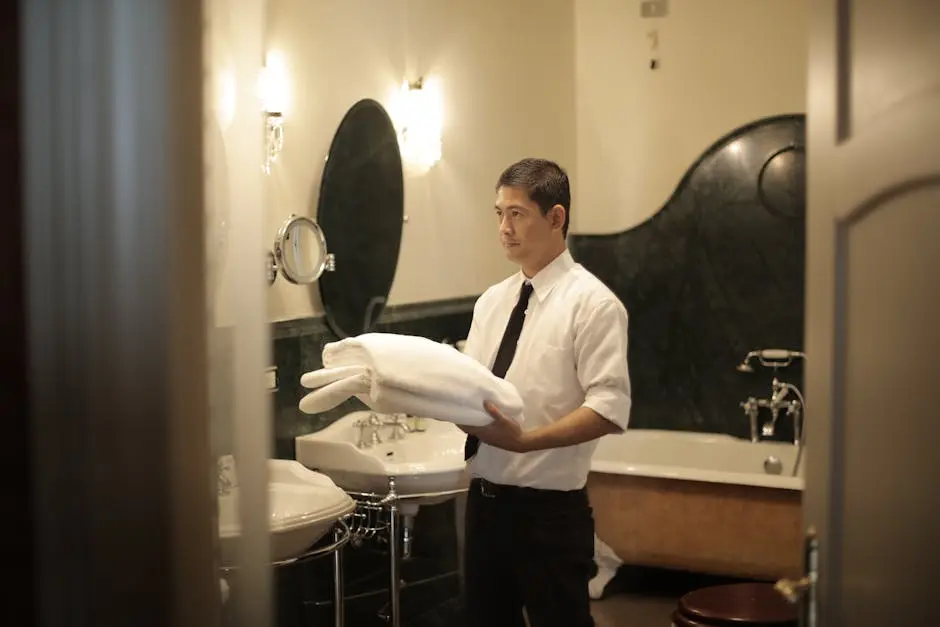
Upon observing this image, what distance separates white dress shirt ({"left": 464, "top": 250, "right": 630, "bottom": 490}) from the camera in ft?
7.59

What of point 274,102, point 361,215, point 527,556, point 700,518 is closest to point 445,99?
point 361,215

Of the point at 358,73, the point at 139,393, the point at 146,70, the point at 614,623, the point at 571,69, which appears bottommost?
the point at 614,623

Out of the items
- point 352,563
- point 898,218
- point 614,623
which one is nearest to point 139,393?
point 898,218

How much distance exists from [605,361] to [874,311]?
113 centimetres

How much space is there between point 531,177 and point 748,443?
2.39 m

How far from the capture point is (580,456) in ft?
7.89

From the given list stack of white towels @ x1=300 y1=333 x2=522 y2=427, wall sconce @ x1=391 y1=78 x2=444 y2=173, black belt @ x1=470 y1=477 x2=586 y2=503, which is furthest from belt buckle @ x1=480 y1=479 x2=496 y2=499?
wall sconce @ x1=391 y1=78 x2=444 y2=173

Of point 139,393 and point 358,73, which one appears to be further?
point 358,73

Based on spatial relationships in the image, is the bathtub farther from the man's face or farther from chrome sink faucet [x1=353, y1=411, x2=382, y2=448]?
the man's face

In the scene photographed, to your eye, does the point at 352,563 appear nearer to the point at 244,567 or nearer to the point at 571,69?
the point at 244,567

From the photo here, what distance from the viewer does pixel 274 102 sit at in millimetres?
2854

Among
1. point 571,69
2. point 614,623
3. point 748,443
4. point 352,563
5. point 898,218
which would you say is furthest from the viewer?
point 571,69

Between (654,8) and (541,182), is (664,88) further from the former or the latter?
(541,182)

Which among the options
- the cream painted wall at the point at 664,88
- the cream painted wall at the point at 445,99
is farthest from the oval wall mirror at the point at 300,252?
the cream painted wall at the point at 664,88
